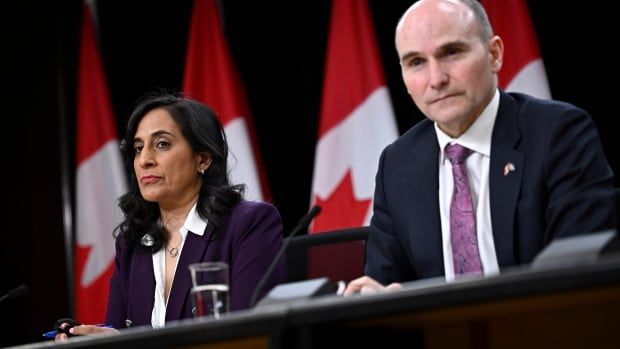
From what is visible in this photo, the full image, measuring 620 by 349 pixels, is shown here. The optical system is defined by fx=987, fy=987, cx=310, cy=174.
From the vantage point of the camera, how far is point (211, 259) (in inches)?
117

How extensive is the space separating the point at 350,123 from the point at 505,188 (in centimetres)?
204

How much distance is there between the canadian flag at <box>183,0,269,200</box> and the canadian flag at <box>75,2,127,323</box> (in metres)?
0.54

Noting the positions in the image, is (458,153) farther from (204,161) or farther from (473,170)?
(204,161)

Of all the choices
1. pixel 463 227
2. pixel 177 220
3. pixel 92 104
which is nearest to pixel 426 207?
pixel 463 227

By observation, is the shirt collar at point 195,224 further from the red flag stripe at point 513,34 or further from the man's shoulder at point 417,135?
the red flag stripe at point 513,34

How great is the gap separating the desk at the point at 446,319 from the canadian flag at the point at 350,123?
2.57m

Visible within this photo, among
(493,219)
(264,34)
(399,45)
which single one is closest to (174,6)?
(264,34)

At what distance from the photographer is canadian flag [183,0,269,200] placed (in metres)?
4.55

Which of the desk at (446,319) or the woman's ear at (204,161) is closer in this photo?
the desk at (446,319)

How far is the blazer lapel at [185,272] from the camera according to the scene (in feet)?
9.52

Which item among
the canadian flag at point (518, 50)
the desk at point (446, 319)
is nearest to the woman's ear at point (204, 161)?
the canadian flag at point (518, 50)

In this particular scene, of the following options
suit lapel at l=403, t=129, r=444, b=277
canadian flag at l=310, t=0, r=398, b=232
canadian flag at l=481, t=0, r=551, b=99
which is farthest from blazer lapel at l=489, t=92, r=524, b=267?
canadian flag at l=310, t=0, r=398, b=232

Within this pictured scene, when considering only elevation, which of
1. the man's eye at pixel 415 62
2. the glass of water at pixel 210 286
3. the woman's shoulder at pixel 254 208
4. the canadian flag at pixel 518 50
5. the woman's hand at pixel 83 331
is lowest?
the woman's hand at pixel 83 331

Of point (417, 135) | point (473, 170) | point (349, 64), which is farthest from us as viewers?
point (349, 64)
